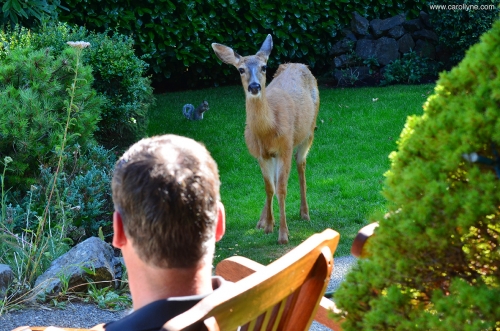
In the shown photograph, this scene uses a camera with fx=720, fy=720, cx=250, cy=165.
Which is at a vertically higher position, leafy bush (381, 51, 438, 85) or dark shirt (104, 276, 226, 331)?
dark shirt (104, 276, 226, 331)

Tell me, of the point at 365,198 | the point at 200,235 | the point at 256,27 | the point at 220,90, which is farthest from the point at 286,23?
the point at 200,235

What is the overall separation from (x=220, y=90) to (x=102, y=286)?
8.96 m

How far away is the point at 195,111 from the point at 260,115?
4271 mm

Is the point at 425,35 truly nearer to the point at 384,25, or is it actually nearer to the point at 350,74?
the point at 384,25

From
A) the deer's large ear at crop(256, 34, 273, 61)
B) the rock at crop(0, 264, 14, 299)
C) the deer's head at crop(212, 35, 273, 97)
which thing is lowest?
the rock at crop(0, 264, 14, 299)

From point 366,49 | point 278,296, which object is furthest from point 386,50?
point 278,296

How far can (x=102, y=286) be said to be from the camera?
471 cm

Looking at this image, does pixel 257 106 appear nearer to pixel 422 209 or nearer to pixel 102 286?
pixel 102 286

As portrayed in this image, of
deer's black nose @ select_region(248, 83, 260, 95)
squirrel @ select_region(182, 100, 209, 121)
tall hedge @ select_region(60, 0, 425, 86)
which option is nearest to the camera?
deer's black nose @ select_region(248, 83, 260, 95)

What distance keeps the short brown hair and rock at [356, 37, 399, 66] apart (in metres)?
12.2

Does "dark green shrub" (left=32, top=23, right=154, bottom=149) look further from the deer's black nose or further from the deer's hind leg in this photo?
the deer's hind leg

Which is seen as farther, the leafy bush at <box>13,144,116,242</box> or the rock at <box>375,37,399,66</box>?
the rock at <box>375,37,399,66</box>

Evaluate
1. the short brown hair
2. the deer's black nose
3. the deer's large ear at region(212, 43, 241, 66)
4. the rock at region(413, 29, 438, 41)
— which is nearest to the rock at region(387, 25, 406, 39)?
the rock at region(413, 29, 438, 41)

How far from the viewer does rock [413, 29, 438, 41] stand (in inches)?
539
